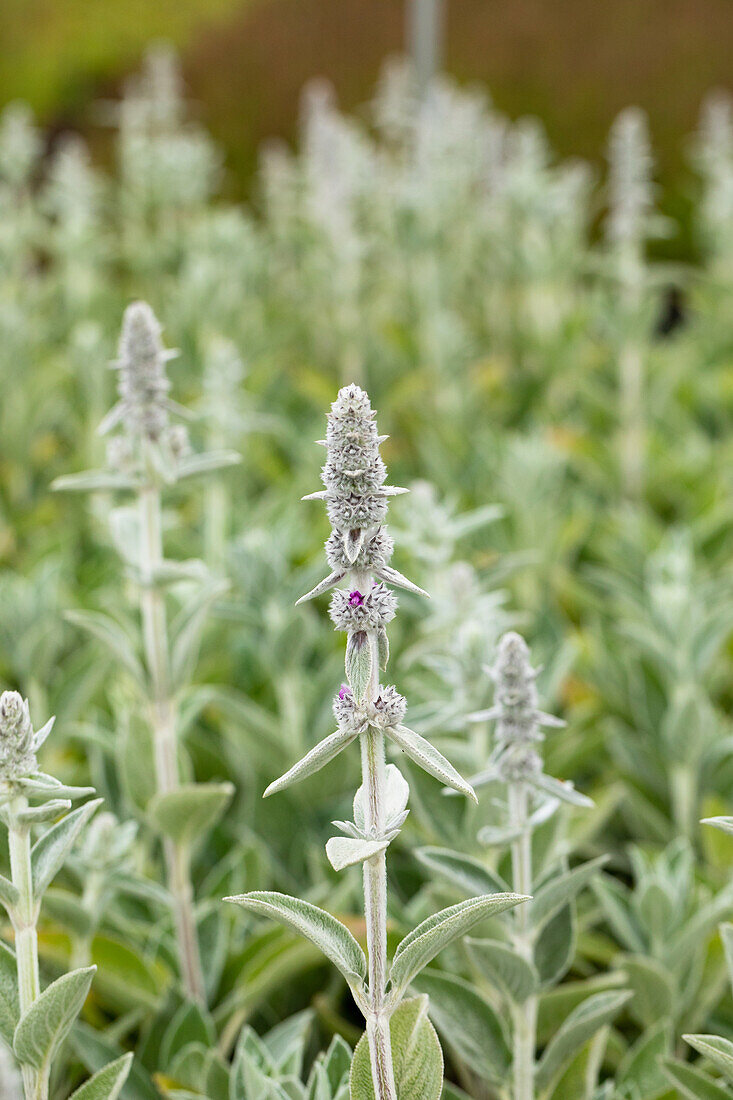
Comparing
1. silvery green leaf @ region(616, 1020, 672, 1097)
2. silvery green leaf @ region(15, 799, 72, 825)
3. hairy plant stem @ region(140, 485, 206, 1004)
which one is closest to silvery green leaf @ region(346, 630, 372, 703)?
silvery green leaf @ region(15, 799, 72, 825)

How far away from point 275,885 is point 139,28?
34.0 ft

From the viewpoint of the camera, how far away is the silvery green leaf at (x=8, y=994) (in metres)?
1.57

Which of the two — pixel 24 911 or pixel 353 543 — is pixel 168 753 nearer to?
pixel 24 911

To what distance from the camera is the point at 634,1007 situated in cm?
231

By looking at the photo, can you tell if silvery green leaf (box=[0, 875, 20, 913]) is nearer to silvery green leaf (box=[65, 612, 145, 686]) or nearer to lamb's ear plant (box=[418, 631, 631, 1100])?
lamb's ear plant (box=[418, 631, 631, 1100])

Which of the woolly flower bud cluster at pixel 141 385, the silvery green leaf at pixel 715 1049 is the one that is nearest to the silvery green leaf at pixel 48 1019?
the silvery green leaf at pixel 715 1049

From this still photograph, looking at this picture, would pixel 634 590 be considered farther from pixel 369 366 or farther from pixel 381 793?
pixel 369 366

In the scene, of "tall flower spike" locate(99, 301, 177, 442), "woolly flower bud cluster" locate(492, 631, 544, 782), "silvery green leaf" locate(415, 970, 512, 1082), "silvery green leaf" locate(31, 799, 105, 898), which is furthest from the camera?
"tall flower spike" locate(99, 301, 177, 442)

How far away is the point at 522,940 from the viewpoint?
6.10 ft

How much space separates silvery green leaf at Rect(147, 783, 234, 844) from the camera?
2.16 metres

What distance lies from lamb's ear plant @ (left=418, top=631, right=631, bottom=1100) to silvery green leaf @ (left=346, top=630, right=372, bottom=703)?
395 mm

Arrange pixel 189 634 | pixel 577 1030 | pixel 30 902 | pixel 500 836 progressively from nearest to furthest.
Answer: pixel 30 902 < pixel 500 836 < pixel 577 1030 < pixel 189 634

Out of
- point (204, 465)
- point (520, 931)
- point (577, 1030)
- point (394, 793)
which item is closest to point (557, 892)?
point (520, 931)

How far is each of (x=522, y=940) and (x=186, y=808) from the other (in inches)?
26.4
